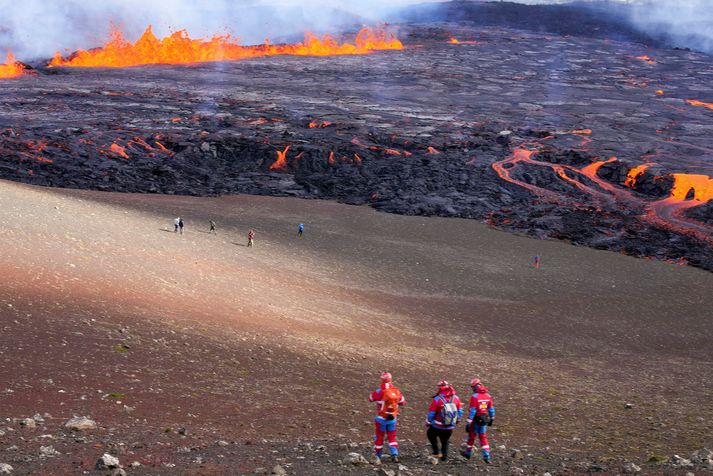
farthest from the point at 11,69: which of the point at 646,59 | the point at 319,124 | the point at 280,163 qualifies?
the point at 646,59

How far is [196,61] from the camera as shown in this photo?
80.6 m

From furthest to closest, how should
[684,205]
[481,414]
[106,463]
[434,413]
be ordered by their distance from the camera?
[684,205]
[481,414]
[434,413]
[106,463]

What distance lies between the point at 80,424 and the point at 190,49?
78464mm

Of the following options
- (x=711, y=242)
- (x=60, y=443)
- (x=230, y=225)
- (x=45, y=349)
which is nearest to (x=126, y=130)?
(x=230, y=225)

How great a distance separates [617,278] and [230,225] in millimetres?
17230

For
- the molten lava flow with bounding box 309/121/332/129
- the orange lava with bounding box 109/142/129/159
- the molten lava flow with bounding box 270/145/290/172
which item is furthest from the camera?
the molten lava flow with bounding box 309/121/332/129

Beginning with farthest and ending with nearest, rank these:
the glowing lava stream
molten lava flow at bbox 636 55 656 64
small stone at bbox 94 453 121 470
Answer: molten lava flow at bbox 636 55 656 64 < the glowing lava stream < small stone at bbox 94 453 121 470

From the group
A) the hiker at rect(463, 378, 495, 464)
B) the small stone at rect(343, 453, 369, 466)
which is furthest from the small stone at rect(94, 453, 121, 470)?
the hiker at rect(463, 378, 495, 464)

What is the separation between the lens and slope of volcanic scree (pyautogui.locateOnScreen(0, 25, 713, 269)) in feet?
150

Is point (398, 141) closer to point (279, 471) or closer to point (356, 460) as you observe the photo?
point (356, 460)

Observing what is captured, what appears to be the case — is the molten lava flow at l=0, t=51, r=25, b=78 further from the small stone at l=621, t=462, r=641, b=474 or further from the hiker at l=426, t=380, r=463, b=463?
the small stone at l=621, t=462, r=641, b=474

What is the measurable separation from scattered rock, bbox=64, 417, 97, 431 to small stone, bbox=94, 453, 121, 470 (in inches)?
66.3

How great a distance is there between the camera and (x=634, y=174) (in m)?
52.0

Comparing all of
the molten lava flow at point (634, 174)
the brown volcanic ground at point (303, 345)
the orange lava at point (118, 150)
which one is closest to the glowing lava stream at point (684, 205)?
the molten lava flow at point (634, 174)
